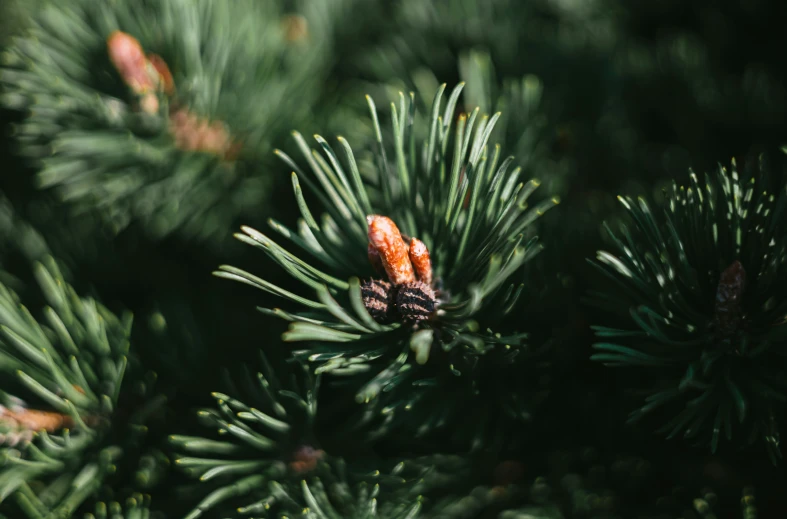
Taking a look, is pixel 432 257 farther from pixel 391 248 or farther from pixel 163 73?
pixel 163 73

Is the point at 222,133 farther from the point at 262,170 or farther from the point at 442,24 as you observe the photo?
the point at 442,24

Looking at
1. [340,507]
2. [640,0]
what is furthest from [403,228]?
[640,0]

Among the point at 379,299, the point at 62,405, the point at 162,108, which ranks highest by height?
the point at 162,108

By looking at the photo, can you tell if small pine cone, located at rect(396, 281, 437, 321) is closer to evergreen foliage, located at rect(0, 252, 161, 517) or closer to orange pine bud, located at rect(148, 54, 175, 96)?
evergreen foliage, located at rect(0, 252, 161, 517)

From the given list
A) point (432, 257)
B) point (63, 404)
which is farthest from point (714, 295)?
point (63, 404)

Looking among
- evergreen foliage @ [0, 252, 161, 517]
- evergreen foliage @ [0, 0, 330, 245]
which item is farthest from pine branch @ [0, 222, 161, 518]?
evergreen foliage @ [0, 0, 330, 245]

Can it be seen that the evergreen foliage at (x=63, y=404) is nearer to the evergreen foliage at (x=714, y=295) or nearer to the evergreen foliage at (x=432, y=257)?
the evergreen foliage at (x=432, y=257)

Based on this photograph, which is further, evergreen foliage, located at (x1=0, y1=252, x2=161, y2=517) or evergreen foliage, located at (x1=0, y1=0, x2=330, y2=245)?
evergreen foliage, located at (x1=0, y1=0, x2=330, y2=245)
